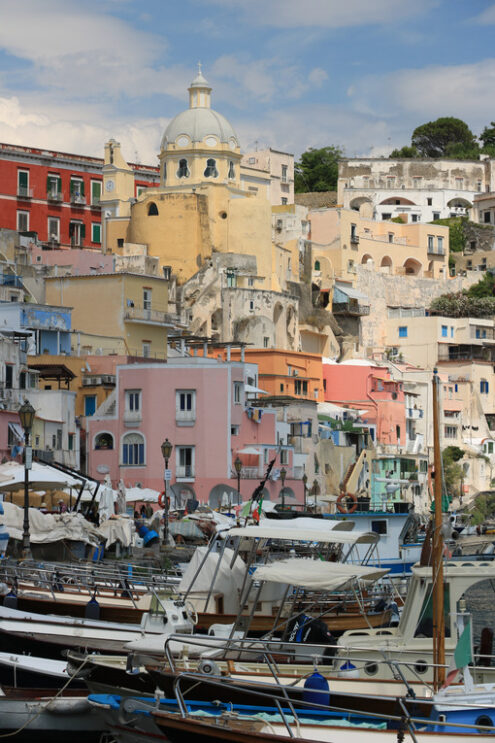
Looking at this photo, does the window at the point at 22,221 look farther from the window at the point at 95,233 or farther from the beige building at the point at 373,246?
the beige building at the point at 373,246

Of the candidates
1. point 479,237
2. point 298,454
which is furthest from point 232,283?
point 479,237

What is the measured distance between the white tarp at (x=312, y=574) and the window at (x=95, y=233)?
68753mm

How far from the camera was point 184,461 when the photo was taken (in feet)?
197

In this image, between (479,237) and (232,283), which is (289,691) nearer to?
(232,283)

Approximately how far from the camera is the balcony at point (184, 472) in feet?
197

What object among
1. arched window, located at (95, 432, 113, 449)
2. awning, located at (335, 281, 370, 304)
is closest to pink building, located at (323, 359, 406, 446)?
awning, located at (335, 281, 370, 304)

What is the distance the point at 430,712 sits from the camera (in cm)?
1930

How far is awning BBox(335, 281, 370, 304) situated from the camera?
10256cm

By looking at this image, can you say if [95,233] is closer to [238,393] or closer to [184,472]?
[238,393]

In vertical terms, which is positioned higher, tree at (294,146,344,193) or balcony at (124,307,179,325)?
tree at (294,146,344,193)

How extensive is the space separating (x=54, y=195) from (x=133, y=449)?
3353 cm

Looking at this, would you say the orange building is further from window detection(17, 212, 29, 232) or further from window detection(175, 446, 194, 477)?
window detection(17, 212, 29, 232)

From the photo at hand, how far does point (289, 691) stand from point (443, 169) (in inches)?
4741

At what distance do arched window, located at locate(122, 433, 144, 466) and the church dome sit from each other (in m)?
35.7
